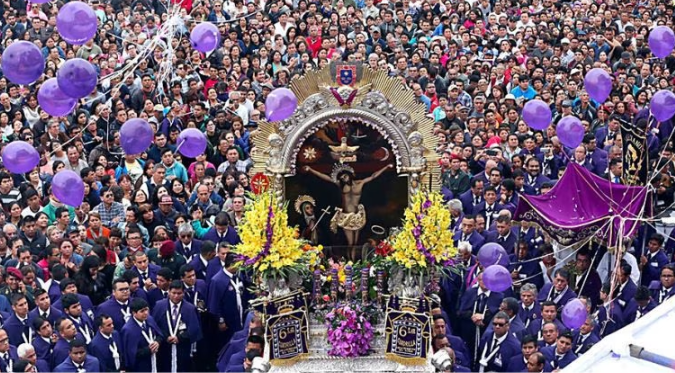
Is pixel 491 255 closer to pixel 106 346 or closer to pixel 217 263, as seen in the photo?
pixel 217 263

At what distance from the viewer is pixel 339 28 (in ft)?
98.6

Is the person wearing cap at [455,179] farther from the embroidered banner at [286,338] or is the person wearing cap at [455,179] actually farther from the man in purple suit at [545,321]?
the embroidered banner at [286,338]

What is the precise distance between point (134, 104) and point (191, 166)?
2956 millimetres

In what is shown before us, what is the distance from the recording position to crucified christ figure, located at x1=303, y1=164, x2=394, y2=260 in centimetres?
2005

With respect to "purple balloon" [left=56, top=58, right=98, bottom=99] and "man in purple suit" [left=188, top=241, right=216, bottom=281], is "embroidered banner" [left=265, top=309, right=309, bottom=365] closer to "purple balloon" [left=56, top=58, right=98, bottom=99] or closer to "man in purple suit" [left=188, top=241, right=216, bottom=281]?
"man in purple suit" [left=188, top=241, right=216, bottom=281]

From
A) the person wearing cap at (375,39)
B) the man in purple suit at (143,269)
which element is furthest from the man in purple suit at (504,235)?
the person wearing cap at (375,39)

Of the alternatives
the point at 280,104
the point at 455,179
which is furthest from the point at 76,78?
the point at 455,179

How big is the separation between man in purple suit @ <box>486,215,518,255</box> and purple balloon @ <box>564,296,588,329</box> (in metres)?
2.99

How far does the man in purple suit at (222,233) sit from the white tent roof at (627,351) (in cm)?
1159

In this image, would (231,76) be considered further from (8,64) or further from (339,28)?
(8,64)

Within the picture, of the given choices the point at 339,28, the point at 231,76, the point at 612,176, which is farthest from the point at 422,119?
the point at 339,28

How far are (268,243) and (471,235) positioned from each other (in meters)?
3.75

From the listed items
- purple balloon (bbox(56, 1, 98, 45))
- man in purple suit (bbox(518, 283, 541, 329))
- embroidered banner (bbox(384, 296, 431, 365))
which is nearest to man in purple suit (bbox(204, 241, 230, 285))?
embroidered banner (bbox(384, 296, 431, 365))

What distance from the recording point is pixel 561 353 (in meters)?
18.5
